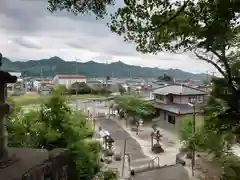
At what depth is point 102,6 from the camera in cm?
366

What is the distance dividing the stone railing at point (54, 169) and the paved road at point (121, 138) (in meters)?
8.15

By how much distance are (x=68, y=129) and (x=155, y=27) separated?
196 inches

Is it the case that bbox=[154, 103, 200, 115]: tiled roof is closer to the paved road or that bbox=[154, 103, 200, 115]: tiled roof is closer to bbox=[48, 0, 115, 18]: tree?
the paved road

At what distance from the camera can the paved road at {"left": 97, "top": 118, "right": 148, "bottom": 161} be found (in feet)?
46.1

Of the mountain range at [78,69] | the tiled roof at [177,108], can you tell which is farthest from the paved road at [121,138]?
the mountain range at [78,69]

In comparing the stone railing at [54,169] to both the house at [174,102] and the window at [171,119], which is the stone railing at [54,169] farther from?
the window at [171,119]

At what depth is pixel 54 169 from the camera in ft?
14.9

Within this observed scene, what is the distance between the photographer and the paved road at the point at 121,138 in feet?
46.1

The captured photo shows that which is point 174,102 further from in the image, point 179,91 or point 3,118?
point 3,118

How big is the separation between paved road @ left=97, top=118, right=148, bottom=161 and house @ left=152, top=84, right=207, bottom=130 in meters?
3.53

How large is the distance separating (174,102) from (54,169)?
1765 centimetres

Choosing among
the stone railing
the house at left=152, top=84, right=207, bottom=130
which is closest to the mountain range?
the house at left=152, top=84, right=207, bottom=130

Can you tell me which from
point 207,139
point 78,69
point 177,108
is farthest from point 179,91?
point 78,69

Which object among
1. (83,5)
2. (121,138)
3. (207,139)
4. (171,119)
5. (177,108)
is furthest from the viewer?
(171,119)
